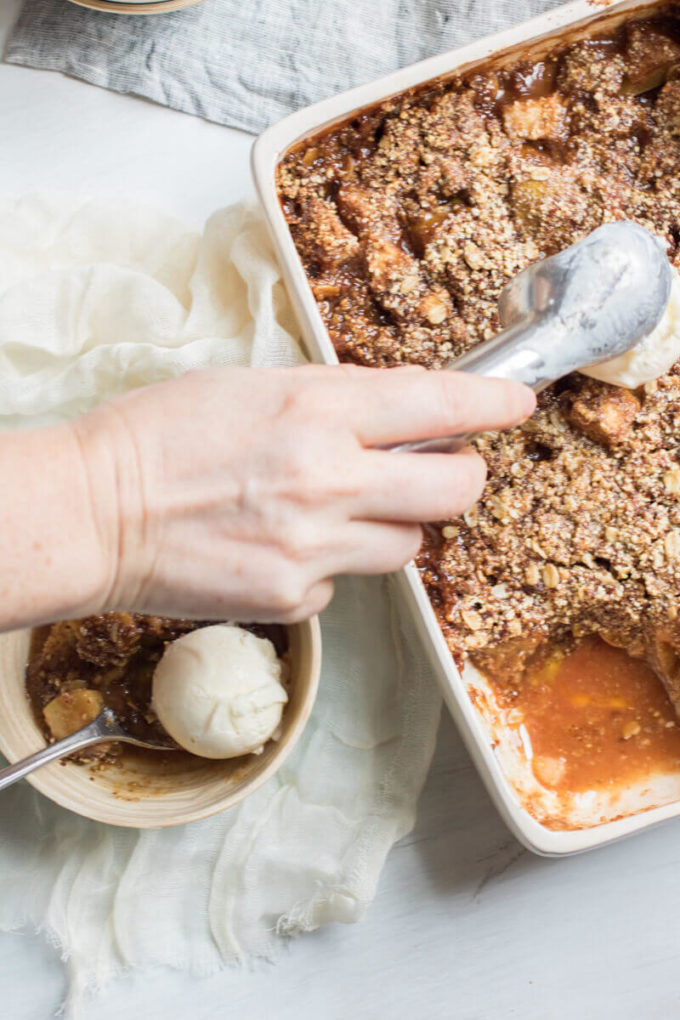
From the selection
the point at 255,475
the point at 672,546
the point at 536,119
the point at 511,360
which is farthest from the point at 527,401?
the point at 536,119

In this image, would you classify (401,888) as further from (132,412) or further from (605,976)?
(132,412)

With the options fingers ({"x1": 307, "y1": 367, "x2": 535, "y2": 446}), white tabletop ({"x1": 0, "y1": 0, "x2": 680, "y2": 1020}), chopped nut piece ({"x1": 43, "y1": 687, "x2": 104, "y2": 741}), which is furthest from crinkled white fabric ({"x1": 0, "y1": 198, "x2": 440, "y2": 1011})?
fingers ({"x1": 307, "y1": 367, "x2": 535, "y2": 446})

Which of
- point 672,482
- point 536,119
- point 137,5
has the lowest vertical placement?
point 672,482

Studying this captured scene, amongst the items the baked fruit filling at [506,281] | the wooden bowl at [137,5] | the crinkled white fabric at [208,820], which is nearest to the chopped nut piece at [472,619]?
the baked fruit filling at [506,281]

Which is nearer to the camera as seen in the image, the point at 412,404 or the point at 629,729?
the point at 412,404

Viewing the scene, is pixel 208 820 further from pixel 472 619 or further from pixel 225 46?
pixel 225 46

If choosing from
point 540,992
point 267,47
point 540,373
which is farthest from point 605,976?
point 267,47
